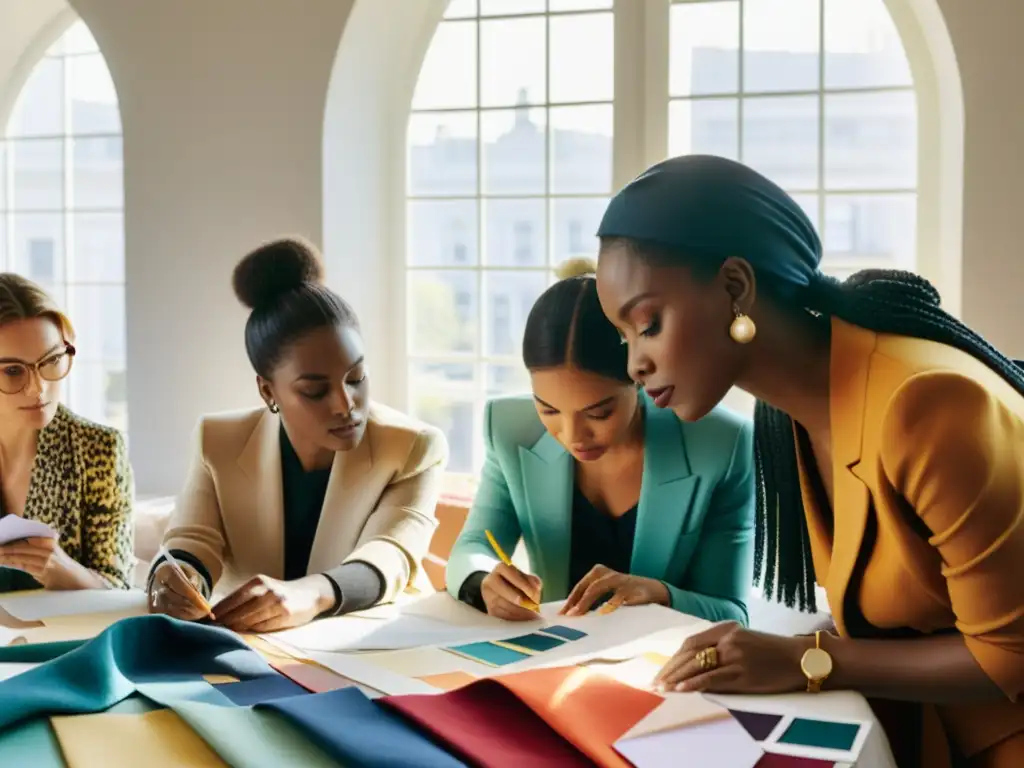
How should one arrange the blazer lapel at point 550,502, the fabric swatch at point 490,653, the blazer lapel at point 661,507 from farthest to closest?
the blazer lapel at point 550,502 < the blazer lapel at point 661,507 < the fabric swatch at point 490,653

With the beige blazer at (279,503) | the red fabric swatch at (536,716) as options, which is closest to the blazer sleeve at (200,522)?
the beige blazer at (279,503)

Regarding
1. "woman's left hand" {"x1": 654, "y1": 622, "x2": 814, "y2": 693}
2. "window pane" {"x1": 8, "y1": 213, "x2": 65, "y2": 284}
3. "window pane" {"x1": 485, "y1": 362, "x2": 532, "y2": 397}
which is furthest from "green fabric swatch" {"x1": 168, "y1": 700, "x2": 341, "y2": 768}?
"window pane" {"x1": 8, "y1": 213, "x2": 65, "y2": 284}

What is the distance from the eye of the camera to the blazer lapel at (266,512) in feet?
7.55

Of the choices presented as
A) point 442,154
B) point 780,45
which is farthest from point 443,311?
point 780,45

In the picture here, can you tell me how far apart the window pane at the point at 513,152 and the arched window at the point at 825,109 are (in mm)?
534

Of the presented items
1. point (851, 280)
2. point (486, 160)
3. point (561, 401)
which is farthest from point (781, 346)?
point (486, 160)

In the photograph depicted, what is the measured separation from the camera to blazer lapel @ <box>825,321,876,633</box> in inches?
57.2

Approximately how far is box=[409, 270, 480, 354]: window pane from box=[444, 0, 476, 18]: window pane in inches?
33.2

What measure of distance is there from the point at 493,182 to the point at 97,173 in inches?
67.3

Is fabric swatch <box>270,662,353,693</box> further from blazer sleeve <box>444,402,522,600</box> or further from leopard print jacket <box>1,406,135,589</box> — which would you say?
leopard print jacket <box>1,406,135,589</box>

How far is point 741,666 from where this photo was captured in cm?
142

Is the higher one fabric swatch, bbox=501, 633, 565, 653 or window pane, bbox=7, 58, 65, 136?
window pane, bbox=7, 58, 65, 136

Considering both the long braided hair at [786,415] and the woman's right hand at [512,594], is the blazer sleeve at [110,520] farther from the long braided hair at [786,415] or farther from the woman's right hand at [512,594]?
the long braided hair at [786,415]

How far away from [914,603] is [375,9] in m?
2.91
